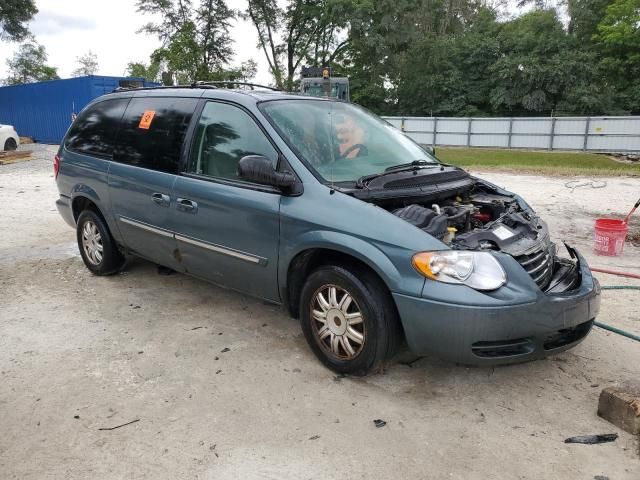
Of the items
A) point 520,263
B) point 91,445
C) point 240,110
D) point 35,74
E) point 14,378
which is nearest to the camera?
point 91,445

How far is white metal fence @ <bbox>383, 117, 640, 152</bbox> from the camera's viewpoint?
2175 centimetres

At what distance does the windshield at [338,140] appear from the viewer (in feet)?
11.2

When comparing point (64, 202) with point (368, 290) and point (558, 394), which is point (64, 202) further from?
point (558, 394)

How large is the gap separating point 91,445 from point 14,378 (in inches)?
40.1

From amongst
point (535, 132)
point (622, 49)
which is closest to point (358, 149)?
point (535, 132)

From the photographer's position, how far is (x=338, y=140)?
3.67 m

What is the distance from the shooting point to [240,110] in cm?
364

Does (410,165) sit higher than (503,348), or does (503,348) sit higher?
(410,165)

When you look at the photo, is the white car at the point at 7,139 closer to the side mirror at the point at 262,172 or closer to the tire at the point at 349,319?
the side mirror at the point at 262,172

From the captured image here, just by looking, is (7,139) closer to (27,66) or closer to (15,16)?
(15,16)

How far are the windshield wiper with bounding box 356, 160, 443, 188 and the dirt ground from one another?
4.00 feet

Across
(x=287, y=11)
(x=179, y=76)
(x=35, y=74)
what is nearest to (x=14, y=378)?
(x=179, y=76)

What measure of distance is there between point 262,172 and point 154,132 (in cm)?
156

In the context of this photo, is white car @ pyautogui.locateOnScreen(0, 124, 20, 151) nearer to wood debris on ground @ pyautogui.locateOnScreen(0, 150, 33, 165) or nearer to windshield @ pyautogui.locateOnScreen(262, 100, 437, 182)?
wood debris on ground @ pyautogui.locateOnScreen(0, 150, 33, 165)
